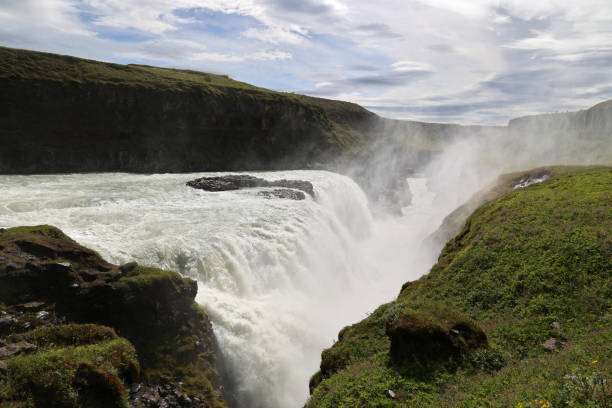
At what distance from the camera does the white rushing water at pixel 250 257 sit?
15852mm

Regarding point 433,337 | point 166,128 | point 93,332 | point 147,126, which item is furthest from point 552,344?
point 166,128

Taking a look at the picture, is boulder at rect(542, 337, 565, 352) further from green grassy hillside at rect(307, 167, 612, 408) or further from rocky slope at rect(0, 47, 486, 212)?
rocky slope at rect(0, 47, 486, 212)

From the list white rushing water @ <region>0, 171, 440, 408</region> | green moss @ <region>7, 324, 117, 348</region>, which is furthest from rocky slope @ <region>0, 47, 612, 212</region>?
green moss @ <region>7, 324, 117, 348</region>

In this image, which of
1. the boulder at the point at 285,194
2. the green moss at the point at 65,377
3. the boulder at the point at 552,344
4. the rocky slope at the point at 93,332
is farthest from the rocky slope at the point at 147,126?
the boulder at the point at 552,344

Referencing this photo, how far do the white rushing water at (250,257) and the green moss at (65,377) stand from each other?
6.28 m

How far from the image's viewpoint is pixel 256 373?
15.1m

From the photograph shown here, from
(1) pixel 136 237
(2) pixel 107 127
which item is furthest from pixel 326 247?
(2) pixel 107 127

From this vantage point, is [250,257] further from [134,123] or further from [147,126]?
[147,126]

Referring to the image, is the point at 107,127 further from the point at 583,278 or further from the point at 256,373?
the point at 583,278

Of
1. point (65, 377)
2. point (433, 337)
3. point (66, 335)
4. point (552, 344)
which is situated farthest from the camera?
point (66, 335)

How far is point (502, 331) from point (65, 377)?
11.4m

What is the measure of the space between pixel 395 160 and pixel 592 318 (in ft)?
335

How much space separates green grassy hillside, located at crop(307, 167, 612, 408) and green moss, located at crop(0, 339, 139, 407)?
525 cm

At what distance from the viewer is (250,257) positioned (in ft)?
70.4
